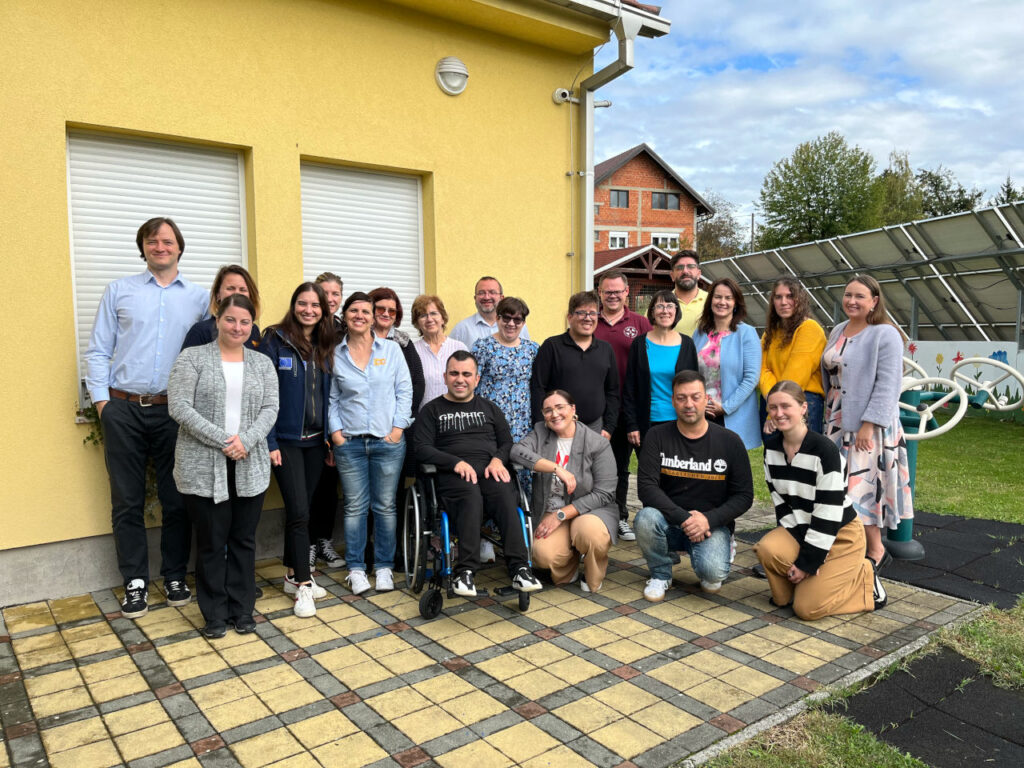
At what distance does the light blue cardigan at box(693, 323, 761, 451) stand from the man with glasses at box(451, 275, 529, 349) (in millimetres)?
1369

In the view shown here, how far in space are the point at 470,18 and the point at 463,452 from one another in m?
3.51

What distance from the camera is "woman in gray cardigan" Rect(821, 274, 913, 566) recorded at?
400cm

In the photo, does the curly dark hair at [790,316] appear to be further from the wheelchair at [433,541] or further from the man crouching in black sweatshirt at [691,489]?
the wheelchair at [433,541]

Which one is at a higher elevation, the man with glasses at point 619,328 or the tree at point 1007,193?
the tree at point 1007,193

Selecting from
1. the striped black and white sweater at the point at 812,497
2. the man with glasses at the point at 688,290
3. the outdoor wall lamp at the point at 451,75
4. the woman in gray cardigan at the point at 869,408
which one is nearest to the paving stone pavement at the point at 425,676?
the striped black and white sweater at the point at 812,497

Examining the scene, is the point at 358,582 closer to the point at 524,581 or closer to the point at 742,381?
the point at 524,581

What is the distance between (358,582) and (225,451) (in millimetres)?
1204

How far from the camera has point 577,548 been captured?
4105 mm

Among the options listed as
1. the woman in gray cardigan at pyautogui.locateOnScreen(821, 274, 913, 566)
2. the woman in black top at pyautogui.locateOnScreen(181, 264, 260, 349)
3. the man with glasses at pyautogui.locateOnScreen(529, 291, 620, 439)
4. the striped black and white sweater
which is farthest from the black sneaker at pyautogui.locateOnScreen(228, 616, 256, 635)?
the woman in gray cardigan at pyautogui.locateOnScreen(821, 274, 913, 566)

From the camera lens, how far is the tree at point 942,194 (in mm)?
39094

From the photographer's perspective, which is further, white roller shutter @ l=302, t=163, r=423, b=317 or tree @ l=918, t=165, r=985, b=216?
tree @ l=918, t=165, r=985, b=216

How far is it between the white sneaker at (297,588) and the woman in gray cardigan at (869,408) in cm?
313

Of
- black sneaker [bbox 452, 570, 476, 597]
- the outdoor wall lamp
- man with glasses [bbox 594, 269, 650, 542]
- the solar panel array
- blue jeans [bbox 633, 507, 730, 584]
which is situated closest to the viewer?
black sneaker [bbox 452, 570, 476, 597]

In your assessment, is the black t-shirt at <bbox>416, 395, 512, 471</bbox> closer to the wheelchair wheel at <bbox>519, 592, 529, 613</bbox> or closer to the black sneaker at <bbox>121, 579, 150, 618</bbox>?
the wheelchair wheel at <bbox>519, 592, 529, 613</bbox>
